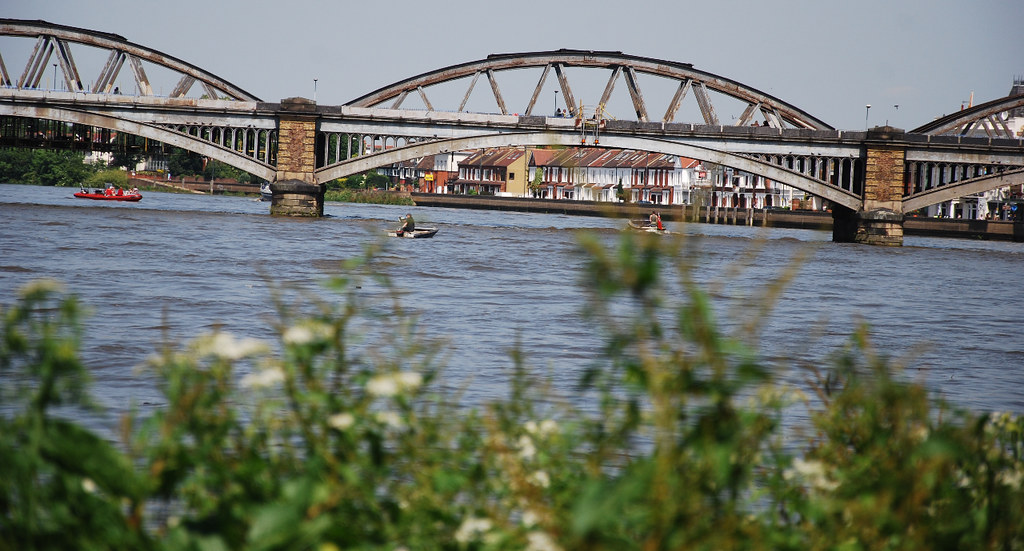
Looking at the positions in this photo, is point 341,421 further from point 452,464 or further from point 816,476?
point 816,476

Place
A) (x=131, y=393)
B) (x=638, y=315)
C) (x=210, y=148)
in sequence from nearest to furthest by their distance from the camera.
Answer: (x=638, y=315) → (x=131, y=393) → (x=210, y=148)

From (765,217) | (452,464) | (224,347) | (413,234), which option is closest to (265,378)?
(224,347)

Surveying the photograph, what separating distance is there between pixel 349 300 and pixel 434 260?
25580mm

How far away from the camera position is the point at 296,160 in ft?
173

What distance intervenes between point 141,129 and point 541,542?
5365cm

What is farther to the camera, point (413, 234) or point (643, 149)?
point (643, 149)

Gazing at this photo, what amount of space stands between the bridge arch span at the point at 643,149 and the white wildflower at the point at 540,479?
49.0 metres

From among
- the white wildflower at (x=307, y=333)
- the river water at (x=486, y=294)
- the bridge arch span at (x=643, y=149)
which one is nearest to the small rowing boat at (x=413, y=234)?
the river water at (x=486, y=294)

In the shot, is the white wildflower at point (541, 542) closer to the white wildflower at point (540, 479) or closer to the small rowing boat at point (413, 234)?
the white wildflower at point (540, 479)

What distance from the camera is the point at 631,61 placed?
60281 millimetres

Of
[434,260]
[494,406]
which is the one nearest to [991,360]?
[494,406]

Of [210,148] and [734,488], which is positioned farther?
[210,148]

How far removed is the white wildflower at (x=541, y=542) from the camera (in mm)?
2607

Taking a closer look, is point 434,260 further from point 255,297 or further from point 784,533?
point 784,533
